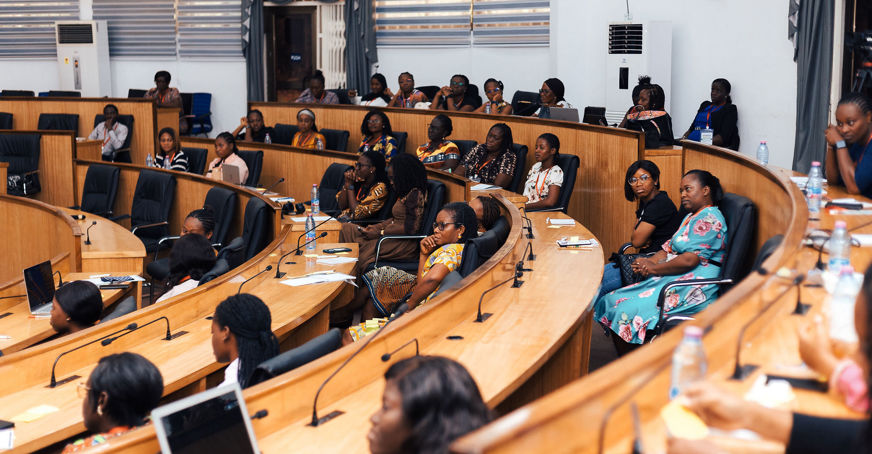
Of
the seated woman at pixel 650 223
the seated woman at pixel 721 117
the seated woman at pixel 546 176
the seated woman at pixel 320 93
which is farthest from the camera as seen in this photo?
the seated woman at pixel 320 93

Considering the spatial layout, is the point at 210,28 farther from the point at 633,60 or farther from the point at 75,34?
the point at 633,60

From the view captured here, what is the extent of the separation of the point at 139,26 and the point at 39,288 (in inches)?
380

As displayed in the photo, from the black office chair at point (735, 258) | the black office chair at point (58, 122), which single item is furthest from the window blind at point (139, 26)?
the black office chair at point (735, 258)

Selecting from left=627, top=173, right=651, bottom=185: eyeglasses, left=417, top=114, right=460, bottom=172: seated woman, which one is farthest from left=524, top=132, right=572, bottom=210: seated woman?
left=627, top=173, right=651, bottom=185: eyeglasses

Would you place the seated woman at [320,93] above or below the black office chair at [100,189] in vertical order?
above

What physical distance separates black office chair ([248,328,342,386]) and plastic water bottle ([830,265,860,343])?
143cm

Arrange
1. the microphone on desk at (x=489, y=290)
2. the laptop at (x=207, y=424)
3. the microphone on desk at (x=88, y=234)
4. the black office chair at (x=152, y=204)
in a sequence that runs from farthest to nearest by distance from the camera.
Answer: the black office chair at (x=152, y=204) < the microphone on desk at (x=88, y=234) < the microphone on desk at (x=489, y=290) < the laptop at (x=207, y=424)

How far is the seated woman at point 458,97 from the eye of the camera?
29.6 ft

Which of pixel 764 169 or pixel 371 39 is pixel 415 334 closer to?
pixel 764 169

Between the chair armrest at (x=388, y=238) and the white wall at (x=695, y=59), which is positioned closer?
the chair armrest at (x=388, y=238)

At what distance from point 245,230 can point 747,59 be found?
200 inches

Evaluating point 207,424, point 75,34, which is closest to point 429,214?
point 207,424

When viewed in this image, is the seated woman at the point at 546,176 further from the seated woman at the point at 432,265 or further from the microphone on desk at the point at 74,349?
the microphone on desk at the point at 74,349

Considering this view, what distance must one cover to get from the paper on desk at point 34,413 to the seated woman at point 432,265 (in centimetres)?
165
